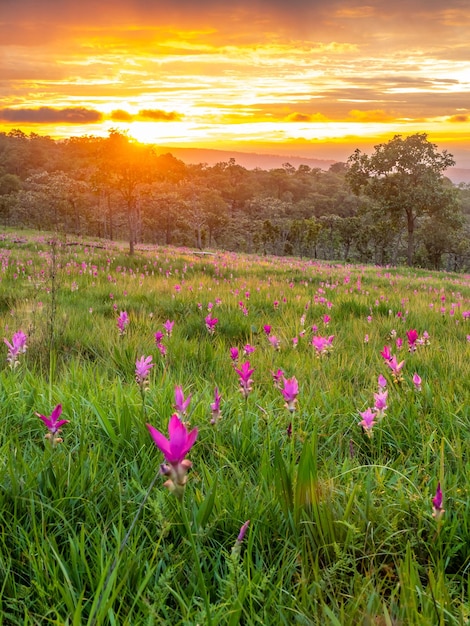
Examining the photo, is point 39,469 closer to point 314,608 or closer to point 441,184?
point 314,608

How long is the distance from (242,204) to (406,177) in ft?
397

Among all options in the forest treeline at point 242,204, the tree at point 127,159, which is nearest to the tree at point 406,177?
the forest treeline at point 242,204

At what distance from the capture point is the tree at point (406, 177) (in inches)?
1965

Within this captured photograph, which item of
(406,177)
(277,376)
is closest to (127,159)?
(277,376)

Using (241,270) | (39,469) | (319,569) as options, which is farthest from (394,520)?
(241,270)

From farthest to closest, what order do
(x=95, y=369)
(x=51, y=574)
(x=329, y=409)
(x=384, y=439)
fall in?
(x=95, y=369) < (x=329, y=409) < (x=384, y=439) < (x=51, y=574)

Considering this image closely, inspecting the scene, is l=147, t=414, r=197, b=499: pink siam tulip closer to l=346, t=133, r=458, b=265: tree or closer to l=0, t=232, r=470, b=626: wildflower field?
l=0, t=232, r=470, b=626: wildflower field

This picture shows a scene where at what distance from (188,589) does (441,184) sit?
188ft

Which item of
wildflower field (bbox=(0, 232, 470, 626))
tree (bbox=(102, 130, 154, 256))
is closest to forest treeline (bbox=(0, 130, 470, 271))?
tree (bbox=(102, 130, 154, 256))

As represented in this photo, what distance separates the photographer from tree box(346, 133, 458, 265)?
164 ft

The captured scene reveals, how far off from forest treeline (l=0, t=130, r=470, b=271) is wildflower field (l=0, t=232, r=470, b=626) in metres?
2.68

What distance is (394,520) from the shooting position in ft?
6.07

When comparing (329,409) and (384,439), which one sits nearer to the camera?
(384,439)

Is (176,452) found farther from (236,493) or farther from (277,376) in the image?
(277,376)
